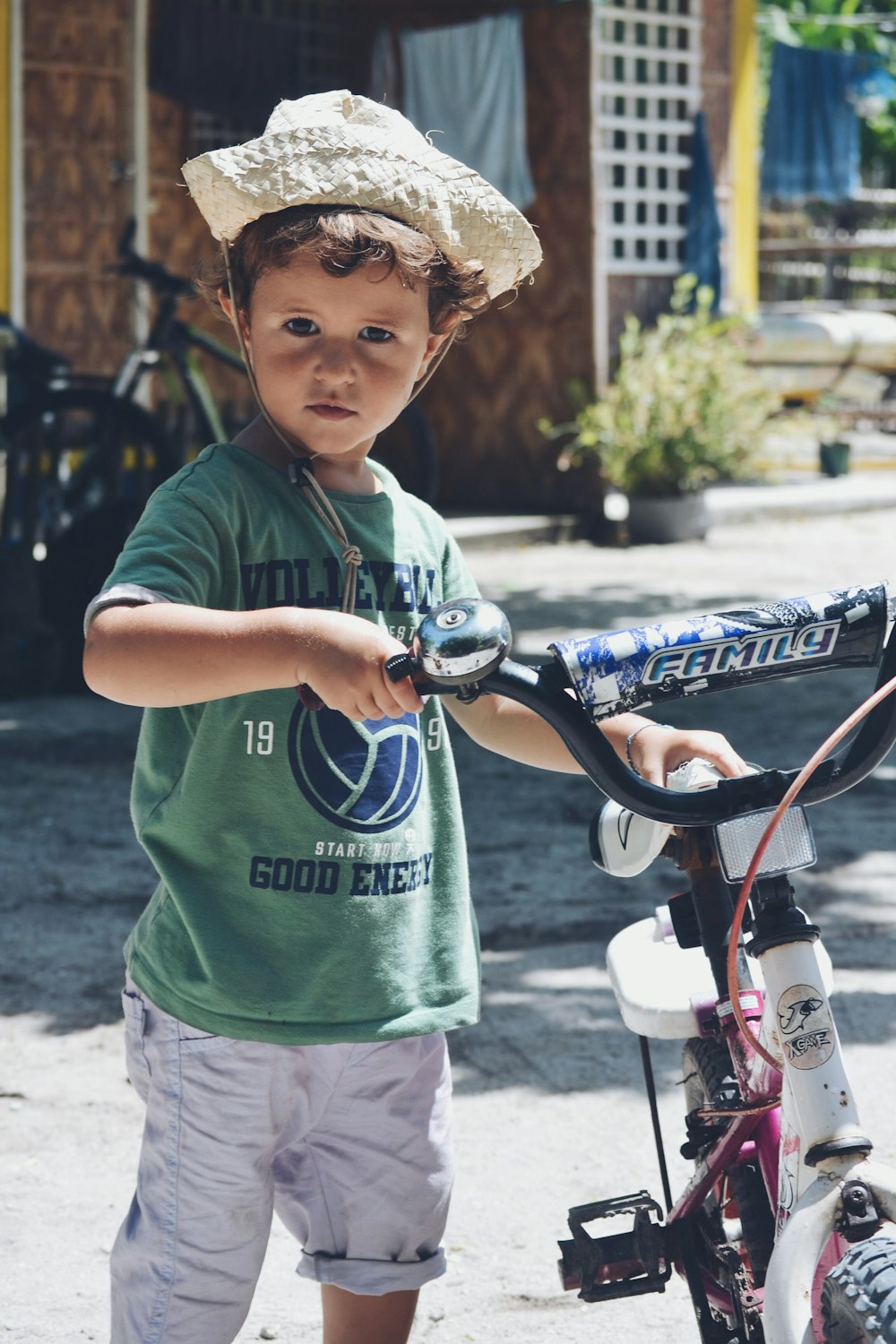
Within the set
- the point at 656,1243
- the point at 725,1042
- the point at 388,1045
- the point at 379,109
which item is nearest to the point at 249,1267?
the point at 388,1045

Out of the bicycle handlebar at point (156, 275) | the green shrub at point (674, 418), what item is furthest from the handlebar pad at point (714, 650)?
the green shrub at point (674, 418)

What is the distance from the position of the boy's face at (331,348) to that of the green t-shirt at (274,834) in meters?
0.08

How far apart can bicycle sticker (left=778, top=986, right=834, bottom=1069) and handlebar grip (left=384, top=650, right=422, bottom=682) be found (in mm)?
427

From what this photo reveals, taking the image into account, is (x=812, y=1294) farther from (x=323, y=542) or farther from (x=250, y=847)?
(x=323, y=542)

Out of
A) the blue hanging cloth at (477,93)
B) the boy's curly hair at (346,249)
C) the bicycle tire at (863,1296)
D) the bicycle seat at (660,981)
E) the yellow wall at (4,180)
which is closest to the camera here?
the bicycle tire at (863,1296)

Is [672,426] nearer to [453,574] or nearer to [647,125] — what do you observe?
[647,125]

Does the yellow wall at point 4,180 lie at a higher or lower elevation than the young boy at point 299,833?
higher

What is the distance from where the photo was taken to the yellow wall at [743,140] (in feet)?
42.7

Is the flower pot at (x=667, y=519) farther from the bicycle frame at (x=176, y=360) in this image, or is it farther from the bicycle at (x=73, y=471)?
the bicycle frame at (x=176, y=360)

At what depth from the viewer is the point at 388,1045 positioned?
6.20ft

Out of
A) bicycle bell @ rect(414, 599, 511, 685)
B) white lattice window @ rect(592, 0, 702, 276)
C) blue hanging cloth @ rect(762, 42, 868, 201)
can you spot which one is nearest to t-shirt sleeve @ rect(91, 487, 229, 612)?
bicycle bell @ rect(414, 599, 511, 685)

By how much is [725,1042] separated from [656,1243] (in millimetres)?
220

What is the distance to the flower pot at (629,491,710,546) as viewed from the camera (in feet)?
33.8

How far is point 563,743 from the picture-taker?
189cm
